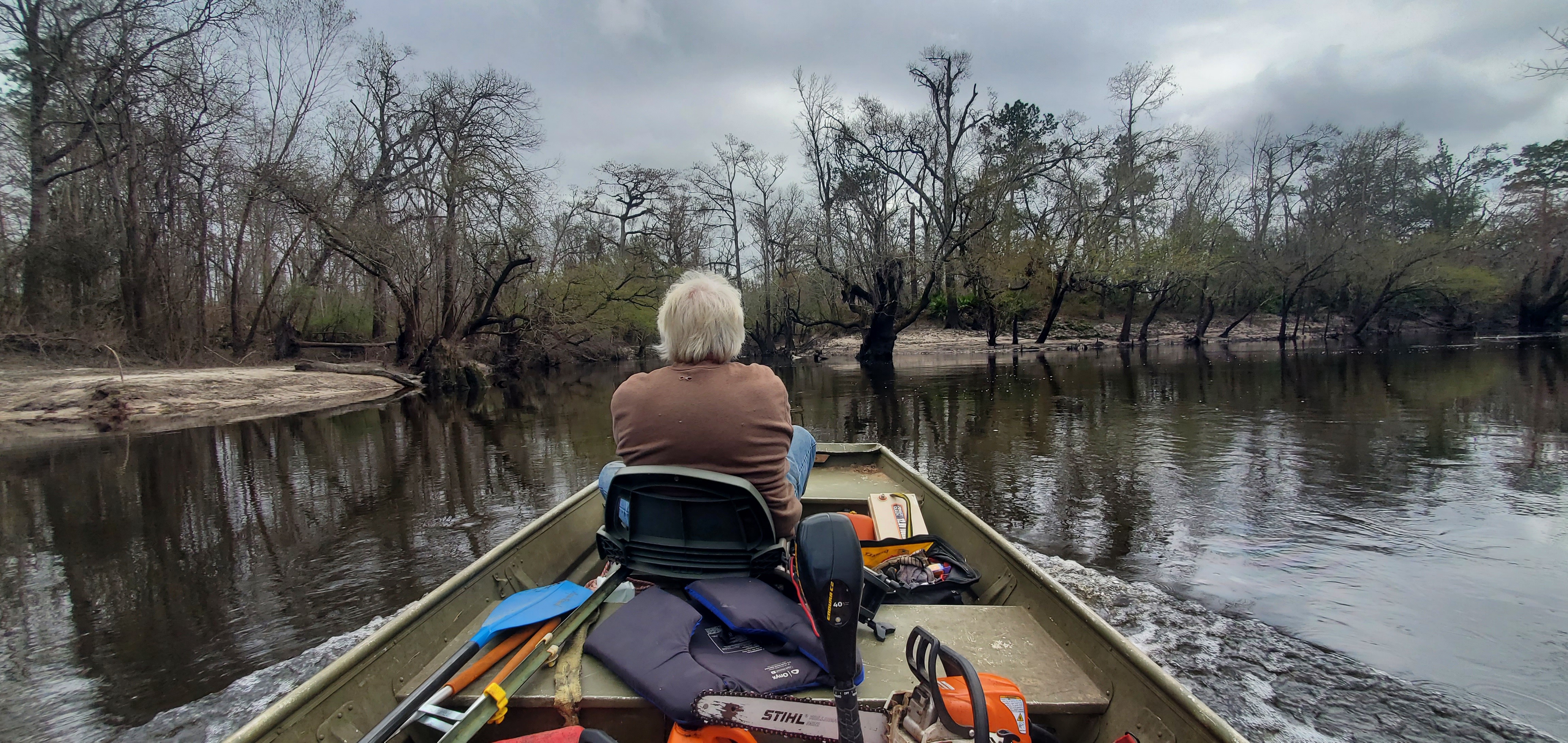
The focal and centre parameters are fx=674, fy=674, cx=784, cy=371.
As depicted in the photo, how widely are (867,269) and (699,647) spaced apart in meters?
27.9

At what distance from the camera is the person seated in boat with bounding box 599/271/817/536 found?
7.16 feet

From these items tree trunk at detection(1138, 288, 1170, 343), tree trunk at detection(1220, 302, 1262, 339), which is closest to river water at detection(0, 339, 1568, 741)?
tree trunk at detection(1138, 288, 1170, 343)

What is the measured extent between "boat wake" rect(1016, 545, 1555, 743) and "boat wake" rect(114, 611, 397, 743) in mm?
3968

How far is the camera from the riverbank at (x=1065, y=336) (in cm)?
→ 3669

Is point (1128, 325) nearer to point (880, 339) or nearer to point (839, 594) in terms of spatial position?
point (880, 339)

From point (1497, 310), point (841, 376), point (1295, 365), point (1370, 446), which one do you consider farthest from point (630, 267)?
point (1497, 310)

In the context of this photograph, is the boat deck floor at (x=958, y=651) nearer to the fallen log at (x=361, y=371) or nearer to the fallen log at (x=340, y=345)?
the fallen log at (x=361, y=371)

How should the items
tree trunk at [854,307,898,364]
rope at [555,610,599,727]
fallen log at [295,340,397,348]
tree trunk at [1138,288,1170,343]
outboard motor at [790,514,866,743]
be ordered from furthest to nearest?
tree trunk at [1138,288,1170,343] → tree trunk at [854,307,898,364] → fallen log at [295,340,397,348] → rope at [555,610,599,727] → outboard motor at [790,514,866,743]

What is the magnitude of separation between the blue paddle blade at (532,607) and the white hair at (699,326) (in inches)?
36.2

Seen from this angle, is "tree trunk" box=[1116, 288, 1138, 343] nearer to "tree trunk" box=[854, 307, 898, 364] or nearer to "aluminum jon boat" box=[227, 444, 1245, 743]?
"tree trunk" box=[854, 307, 898, 364]

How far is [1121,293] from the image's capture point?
43.0m

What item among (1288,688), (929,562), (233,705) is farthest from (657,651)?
(1288,688)

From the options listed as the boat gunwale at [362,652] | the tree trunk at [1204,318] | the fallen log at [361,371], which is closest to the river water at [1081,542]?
the boat gunwale at [362,652]

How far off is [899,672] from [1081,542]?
12.0 ft
